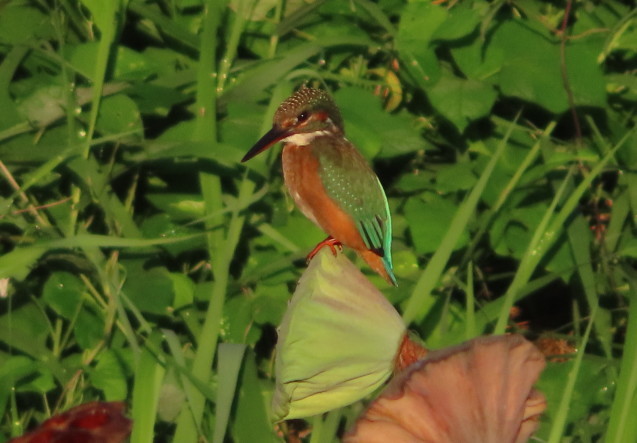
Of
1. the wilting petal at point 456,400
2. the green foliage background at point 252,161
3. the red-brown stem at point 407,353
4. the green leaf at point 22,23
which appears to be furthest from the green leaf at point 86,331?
Answer: the wilting petal at point 456,400

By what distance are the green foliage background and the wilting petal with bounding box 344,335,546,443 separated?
5.09ft

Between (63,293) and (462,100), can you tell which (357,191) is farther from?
(63,293)

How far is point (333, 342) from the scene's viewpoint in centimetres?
109

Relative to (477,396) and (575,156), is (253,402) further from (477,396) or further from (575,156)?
(575,156)

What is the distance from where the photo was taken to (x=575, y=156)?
296cm

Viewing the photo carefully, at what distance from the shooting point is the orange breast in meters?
2.37

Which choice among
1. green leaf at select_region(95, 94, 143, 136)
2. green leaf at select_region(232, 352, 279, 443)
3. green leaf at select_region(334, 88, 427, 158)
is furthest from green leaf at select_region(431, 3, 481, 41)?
green leaf at select_region(232, 352, 279, 443)

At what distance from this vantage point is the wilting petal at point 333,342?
104 cm

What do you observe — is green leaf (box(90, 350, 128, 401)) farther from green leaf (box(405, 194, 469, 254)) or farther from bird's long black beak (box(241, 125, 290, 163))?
green leaf (box(405, 194, 469, 254))

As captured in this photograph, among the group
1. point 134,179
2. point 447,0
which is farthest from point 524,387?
point 447,0

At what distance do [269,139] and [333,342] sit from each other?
1.39 meters

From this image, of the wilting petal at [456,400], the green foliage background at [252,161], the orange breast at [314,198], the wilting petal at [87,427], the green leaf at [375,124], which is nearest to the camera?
the wilting petal at [87,427]

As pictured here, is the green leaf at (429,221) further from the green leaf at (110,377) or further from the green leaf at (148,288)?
the green leaf at (110,377)

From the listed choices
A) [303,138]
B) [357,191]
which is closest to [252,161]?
[303,138]
